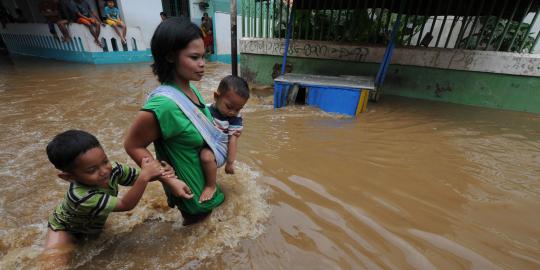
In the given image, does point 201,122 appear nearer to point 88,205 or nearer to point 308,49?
point 88,205

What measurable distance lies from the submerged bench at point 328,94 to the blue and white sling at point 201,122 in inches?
131

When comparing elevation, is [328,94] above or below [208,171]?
below

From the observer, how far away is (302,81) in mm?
5086

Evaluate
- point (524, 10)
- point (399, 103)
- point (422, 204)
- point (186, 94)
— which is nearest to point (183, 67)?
point (186, 94)

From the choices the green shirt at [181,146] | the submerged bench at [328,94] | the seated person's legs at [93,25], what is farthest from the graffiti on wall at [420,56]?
the seated person's legs at [93,25]

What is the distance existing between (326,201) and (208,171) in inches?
45.9

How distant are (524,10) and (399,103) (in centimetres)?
274

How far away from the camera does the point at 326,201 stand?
229 cm

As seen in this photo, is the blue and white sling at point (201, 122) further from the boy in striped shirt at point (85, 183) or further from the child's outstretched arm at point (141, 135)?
the boy in striped shirt at point (85, 183)

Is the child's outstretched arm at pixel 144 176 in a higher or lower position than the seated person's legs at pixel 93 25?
lower

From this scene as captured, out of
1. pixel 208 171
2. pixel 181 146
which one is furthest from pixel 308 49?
pixel 181 146

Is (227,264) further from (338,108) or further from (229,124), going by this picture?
(338,108)

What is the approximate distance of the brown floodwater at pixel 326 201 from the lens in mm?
1729

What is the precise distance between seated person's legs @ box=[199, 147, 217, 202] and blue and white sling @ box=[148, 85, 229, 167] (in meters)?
0.04
